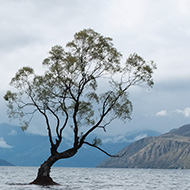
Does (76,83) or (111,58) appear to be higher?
(111,58)

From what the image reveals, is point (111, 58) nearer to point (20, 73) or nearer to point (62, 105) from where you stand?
point (62, 105)

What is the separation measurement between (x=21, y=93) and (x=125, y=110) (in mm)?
17372

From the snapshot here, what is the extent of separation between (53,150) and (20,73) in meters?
14.0

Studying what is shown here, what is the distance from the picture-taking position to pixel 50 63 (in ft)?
193

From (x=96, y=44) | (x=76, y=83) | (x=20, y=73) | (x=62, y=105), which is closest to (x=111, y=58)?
(x=96, y=44)

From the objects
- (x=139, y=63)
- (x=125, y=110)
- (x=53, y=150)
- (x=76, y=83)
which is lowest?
(x=53, y=150)

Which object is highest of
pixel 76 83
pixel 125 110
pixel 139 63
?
pixel 139 63

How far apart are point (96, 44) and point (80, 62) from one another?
4.00 m

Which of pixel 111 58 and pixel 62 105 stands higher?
pixel 111 58

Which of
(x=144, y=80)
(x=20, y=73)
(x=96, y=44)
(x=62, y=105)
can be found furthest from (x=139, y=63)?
(x=20, y=73)

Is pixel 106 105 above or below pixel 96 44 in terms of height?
below

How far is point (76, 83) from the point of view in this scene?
5656 centimetres

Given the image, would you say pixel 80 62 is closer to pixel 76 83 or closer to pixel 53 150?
pixel 76 83

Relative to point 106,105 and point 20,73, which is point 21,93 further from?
point 106,105
